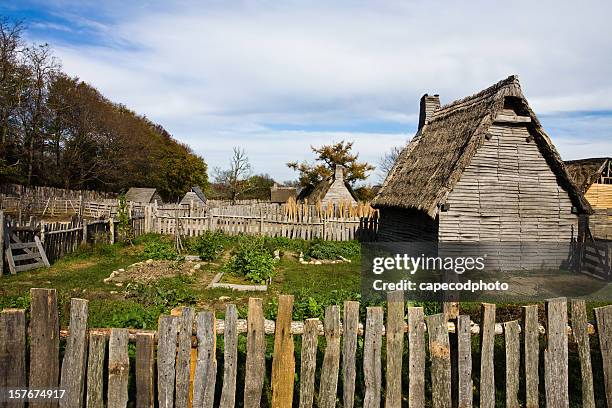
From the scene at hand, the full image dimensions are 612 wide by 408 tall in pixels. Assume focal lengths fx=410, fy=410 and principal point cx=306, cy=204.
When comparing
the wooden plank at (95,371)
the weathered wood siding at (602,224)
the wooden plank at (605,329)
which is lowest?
the wooden plank at (95,371)

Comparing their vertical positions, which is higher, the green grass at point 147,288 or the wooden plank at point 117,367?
the wooden plank at point 117,367

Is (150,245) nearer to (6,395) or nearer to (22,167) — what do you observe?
(6,395)

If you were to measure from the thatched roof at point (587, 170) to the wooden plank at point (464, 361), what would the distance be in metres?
23.9

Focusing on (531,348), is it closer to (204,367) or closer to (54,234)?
(204,367)

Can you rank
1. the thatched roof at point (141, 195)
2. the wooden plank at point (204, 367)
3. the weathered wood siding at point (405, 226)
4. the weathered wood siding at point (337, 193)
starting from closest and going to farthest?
the wooden plank at point (204, 367) < the weathered wood siding at point (405, 226) < the weathered wood siding at point (337, 193) < the thatched roof at point (141, 195)

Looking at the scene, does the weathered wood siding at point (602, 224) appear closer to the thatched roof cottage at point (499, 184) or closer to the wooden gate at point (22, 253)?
the thatched roof cottage at point (499, 184)

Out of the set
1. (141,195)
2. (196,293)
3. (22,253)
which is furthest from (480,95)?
(141,195)

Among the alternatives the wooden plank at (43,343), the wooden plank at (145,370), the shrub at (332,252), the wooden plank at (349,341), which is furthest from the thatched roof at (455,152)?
the wooden plank at (43,343)

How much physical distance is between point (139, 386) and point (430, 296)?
18.5ft

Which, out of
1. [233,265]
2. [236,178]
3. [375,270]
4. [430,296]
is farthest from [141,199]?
[430,296]

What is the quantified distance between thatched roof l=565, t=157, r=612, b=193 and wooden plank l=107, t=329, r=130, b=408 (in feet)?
85.1

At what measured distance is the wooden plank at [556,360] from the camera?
12.6ft

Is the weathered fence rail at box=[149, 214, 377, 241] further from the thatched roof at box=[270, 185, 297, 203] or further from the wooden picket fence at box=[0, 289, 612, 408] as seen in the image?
the thatched roof at box=[270, 185, 297, 203]

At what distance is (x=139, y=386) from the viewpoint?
3.50 meters
